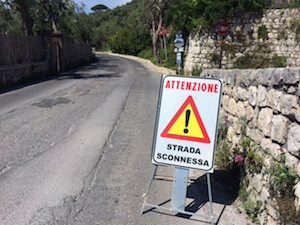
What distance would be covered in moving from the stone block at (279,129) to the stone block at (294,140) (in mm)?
133

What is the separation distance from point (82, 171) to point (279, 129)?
3075mm

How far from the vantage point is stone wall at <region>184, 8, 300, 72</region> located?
22281 mm

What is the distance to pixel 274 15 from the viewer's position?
2309cm

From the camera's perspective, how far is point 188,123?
4.84 meters

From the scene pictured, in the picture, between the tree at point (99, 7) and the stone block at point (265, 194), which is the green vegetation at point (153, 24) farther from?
the tree at point (99, 7)

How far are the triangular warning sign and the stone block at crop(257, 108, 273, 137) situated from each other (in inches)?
25.3

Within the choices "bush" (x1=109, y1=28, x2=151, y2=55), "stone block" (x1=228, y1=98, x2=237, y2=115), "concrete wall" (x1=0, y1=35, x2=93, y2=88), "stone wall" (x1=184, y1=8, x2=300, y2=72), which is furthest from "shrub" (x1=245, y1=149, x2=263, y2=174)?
"bush" (x1=109, y1=28, x2=151, y2=55)

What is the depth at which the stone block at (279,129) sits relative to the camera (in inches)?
169

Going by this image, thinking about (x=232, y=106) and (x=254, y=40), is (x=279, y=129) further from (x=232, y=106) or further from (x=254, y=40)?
(x=254, y=40)

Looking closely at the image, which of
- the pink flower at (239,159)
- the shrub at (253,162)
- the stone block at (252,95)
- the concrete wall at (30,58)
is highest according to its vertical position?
the stone block at (252,95)

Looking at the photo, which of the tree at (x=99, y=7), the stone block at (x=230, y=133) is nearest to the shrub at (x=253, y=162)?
the stone block at (x=230, y=133)

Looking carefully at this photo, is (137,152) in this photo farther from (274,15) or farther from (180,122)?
(274,15)

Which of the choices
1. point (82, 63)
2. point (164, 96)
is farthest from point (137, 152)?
point (82, 63)

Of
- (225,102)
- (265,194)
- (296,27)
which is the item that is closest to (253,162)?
(265,194)
